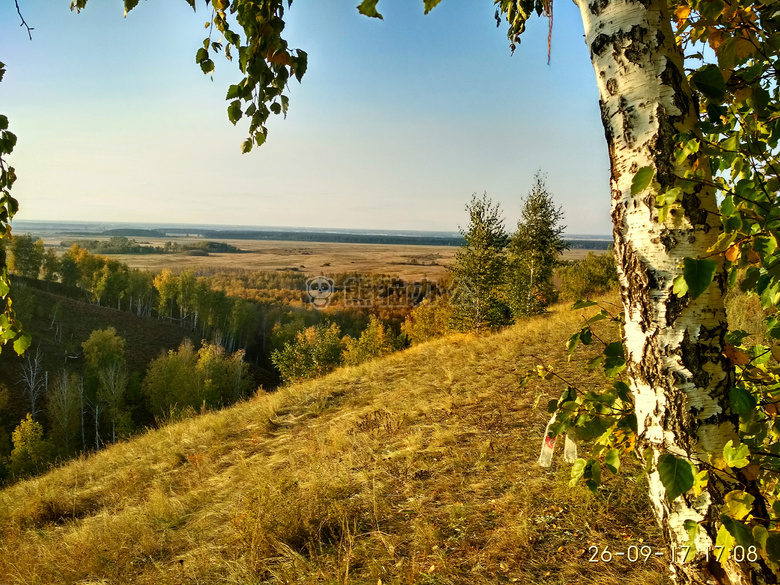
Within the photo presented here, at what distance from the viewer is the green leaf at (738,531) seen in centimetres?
97

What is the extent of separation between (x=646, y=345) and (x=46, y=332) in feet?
199

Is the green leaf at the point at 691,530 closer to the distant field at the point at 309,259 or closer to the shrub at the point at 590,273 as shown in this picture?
the shrub at the point at 590,273

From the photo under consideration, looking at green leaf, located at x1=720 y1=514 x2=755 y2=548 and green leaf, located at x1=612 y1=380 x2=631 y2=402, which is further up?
green leaf, located at x1=612 y1=380 x2=631 y2=402

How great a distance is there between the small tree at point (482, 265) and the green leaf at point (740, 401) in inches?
739

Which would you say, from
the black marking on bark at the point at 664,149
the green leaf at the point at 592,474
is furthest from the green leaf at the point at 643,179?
the green leaf at the point at 592,474

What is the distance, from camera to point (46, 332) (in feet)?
153

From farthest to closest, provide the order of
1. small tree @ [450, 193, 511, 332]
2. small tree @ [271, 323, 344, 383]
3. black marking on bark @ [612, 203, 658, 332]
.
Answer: small tree @ [271, 323, 344, 383]
small tree @ [450, 193, 511, 332]
black marking on bark @ [612, 203, 658, 332]

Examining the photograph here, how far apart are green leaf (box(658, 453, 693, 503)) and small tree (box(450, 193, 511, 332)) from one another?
1886 cm

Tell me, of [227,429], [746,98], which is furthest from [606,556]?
[227,429]

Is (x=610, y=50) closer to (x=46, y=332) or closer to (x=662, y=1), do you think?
(x=662, y=1)

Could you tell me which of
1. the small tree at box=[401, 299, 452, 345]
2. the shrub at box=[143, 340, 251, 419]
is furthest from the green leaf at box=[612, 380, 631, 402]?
the shrub at box=[143, 340, 251, 419]

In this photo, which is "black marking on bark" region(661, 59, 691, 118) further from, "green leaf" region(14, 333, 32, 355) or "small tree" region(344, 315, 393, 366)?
"small tree" region(344, 315, 393, 366)

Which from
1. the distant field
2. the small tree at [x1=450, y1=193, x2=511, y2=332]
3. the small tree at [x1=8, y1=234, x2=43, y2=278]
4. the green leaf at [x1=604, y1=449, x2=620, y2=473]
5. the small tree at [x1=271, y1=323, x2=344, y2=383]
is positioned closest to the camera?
the green leaf at [x1=604, y1=449, x2=620, y2=473]

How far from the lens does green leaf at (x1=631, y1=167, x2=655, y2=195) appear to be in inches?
41.7
